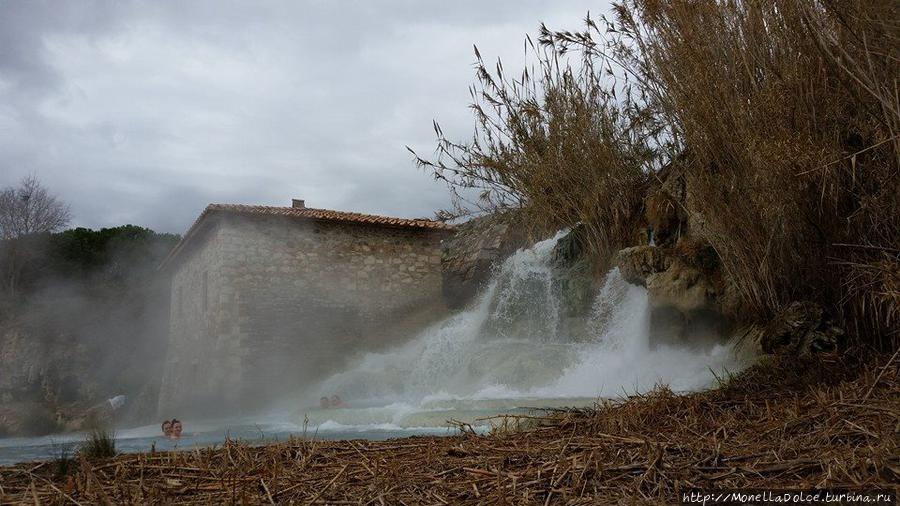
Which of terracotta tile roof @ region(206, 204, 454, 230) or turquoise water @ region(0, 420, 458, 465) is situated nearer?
turquoise water @ region(0, 420, 458, 465)

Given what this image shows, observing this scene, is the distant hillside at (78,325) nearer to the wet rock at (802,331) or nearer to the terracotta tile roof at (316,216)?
the terracotta tile roof at (316,216)

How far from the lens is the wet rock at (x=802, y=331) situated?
188 inches

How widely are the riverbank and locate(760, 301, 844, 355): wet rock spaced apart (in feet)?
5.30

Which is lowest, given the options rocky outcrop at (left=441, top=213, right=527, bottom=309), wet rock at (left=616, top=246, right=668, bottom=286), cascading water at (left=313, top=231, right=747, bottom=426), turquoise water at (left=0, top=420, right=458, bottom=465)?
turquoise water at (left=0, top=420, right=458, bottom=465)

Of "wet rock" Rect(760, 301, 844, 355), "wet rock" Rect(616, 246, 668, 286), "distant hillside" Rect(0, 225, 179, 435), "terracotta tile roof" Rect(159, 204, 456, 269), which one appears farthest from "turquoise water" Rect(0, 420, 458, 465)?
"distant hillside" Rect(0, 225, 179, 435)

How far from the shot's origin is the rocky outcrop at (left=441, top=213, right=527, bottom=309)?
15875mm

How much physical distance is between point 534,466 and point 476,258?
14001 mm

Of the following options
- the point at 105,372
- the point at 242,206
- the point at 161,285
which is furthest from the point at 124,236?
the point at 242,206

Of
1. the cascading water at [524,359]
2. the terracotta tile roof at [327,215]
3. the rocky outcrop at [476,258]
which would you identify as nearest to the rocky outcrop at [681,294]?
the cascading water at [524,359]

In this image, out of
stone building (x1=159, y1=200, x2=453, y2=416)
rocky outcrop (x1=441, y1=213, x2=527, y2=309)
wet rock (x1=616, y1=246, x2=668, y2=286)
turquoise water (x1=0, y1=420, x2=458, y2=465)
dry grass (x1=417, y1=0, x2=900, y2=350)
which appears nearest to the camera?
dry grass (x1=417, y1=0, x2=900, y2=350)

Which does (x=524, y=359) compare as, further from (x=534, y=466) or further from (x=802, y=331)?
(x=534, y=466)

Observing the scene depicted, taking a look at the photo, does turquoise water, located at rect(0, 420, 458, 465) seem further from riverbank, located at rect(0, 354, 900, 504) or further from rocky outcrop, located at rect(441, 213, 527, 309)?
rocky outcrop, located at rect(441, 213, 527, 309)

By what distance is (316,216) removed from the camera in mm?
14008

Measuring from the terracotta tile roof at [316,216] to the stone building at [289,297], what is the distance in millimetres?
31
